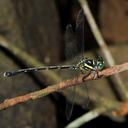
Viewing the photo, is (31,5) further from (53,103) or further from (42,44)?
(53,103)

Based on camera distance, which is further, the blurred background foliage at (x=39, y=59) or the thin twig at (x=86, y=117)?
the blurred background foliage at (x=39, y=59)

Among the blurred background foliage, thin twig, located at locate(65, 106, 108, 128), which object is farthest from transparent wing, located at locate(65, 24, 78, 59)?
thin twig, located at locate(65, 106, 108, 128)

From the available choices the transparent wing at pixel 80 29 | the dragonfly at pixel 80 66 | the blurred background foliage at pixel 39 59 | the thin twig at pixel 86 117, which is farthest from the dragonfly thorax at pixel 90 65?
the thin twig at pixel 86 117

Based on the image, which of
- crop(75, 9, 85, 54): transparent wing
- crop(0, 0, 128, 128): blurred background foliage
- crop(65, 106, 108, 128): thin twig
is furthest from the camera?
crop(0, 0, 128, 128): blurred background foliage

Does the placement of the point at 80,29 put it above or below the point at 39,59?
below

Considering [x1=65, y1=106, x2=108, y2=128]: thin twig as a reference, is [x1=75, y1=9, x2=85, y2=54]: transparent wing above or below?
above

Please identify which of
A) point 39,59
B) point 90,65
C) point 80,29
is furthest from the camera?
point 39,59

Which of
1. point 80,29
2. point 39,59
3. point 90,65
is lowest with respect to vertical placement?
point 90,65

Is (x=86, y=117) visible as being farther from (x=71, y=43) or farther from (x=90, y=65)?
(x=90, y=65)

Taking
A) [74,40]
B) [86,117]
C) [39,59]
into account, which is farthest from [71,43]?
[39,59]

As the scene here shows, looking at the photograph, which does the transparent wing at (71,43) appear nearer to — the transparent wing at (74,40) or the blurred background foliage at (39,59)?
the transparent wing at (74,40)

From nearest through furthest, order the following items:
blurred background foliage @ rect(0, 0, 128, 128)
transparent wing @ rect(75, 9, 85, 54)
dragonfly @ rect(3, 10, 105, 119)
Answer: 1. dragonfly @ rect(3, 10, 105, 119)
2. transparent wing @ rect(75, 9, 85, 54)
3. blurred background foliage @ rect(0, 0, 128, 128)

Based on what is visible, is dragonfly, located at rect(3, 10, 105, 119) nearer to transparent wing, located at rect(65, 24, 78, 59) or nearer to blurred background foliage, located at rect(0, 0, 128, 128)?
transparent wing, located at rect(65, 24, 78, 59)
